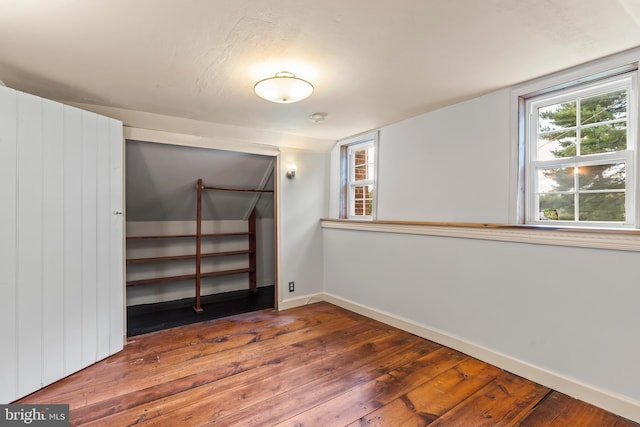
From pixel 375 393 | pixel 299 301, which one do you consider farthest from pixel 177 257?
pixel 375 393

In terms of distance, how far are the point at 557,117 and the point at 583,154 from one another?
33 centimetres

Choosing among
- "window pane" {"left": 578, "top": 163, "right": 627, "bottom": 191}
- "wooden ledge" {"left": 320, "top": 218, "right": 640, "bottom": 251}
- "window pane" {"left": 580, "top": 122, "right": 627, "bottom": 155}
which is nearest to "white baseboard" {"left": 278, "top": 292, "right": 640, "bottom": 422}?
"wooden ledge" {"left": 320, "top": 218, "right": 640, "bottom": 251}

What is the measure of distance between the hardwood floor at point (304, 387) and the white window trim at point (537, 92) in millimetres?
1170

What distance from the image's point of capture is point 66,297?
7.01 feet

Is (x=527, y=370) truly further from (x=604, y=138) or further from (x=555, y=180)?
(x=604, y=138)

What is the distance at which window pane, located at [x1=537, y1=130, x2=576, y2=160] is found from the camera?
2078mm

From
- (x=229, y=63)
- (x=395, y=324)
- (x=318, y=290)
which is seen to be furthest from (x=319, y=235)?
(x=229, y=63)

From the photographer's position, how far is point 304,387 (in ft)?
6.58

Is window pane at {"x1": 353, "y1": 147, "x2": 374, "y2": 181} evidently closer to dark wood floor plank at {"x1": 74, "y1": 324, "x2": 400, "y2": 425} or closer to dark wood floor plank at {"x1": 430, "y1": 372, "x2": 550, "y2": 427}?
dark wood floor plank at {"x1": 74, "y1": 324, "x2": 400, "y2": 425}

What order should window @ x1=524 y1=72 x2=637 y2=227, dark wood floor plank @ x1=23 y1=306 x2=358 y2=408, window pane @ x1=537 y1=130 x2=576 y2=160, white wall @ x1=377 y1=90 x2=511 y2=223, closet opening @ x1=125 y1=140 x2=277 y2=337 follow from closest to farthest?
window @ x1=524 y1=72 x2=637 y2=227, dark wood floor plank @ x1=23 y1=306 x2=358 y2=408, window pane @ x1=537 y1=130 x2=576 y2=160, white wall @ x1=377 y1=90 x2=511 y2=223, closet opening @ x1=125 y1=140 x2=277 y2=337

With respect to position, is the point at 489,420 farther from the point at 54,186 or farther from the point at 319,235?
the point at 54,186

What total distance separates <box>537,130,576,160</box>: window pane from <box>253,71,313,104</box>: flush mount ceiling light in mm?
1748

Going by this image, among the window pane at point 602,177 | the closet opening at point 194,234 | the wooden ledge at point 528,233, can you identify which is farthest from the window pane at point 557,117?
the closet opening at point 194,234

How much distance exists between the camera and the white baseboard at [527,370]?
5.65 feet
